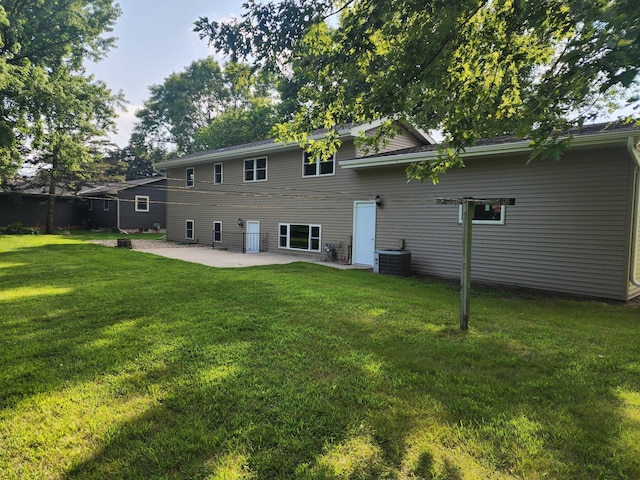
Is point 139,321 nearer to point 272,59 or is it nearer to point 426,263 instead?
point 272,59

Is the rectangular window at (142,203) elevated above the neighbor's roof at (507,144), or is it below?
below

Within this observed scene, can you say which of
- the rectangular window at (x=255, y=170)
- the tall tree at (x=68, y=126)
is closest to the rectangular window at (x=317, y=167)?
the rectangular window at (x=255, y=170)

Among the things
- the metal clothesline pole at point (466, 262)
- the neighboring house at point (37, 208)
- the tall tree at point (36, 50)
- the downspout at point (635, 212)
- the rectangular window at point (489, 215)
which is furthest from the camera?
the neighboring house at point (37, 208)

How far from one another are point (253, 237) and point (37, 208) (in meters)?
19.6

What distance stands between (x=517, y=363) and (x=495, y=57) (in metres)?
3.20

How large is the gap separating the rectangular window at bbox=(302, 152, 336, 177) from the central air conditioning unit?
400 cm

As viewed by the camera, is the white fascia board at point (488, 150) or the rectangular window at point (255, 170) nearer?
the white fascia board at point (488, 150)

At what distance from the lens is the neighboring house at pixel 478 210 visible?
22.2 ft

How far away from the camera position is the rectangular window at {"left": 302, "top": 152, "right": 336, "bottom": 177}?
12.2m

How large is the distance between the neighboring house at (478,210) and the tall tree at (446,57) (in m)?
3.61

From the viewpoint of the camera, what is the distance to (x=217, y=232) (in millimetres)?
16906

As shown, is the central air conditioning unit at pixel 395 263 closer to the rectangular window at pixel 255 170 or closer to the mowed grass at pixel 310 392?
the mowed grass at pixel 310 392

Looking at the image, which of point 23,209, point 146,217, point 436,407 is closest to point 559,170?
point 436,407

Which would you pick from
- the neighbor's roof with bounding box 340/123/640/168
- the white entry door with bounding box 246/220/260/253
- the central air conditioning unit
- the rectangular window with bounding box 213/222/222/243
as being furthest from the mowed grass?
the rectangular window with bounding box 213/222/222/243
